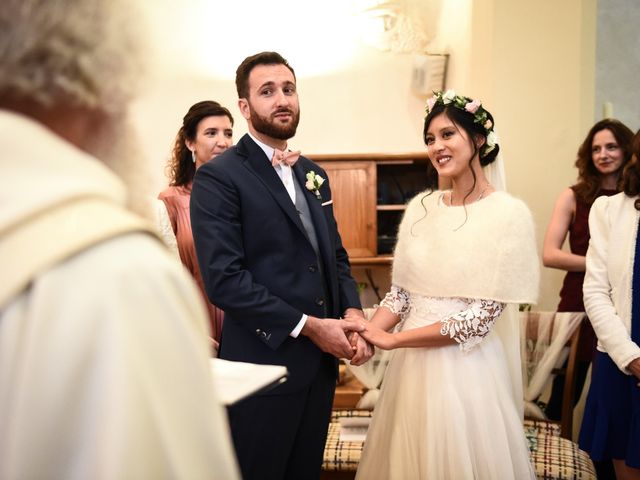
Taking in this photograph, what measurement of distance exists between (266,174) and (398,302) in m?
0.75

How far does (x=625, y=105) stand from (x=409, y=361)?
8.71 ft

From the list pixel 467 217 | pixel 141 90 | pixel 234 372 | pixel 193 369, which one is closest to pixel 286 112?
pixel 467 217

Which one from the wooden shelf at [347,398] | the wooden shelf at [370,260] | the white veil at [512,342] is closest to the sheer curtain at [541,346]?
the white veil at [512,342]

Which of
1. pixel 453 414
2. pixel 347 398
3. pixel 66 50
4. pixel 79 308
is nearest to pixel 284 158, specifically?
pixel 453 414

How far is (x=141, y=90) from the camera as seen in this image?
0.85m

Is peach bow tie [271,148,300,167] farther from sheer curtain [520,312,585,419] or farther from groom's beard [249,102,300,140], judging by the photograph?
sheer curtain [520,312,585,419]

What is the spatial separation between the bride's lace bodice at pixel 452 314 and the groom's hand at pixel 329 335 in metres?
0.35

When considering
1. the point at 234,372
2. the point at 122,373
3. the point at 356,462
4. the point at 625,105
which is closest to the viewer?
the point at 122,373

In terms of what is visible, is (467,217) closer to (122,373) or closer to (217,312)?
(217,312)

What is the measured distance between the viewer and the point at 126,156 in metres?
0.88

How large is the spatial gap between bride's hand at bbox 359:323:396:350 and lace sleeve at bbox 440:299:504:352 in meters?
0.18

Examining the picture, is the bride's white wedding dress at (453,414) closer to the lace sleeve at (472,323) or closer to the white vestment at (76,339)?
the lace sleeve at (472,323)

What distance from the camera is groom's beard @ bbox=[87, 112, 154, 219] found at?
845 mm

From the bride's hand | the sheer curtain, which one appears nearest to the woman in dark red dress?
the sheer curtain
